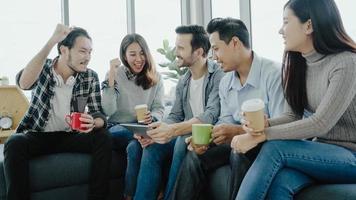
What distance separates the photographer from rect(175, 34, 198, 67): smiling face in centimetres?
230

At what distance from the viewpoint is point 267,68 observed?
186 centimetres

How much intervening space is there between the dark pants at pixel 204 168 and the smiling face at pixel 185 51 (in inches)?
28.1

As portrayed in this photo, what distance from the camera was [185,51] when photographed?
2316 mm

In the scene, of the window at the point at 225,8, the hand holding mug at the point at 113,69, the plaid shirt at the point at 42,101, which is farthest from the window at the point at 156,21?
the plaid shirt at the point at 42,101

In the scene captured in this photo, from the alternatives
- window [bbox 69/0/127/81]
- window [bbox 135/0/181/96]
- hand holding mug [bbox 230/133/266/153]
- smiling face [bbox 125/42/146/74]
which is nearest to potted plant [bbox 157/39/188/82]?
window [bbox 135/0/181/96]

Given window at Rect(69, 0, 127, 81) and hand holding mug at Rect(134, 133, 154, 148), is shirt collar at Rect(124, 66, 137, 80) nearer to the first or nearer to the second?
hand holding mug at Rect(134, 133, 154, 148)

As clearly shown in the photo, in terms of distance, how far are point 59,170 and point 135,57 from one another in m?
0.90

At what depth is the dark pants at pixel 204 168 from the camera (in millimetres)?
1519

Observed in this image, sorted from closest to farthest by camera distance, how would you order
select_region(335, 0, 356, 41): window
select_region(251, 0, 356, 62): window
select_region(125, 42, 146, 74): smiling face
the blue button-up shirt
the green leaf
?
1. the blue button-up shirt
2. select_region(125, 42, 146, 74): smiling face
3. select_region(335, 0, 356, 41): window
4. select_region(251, 0, 356, 62): window
5. the green leaf

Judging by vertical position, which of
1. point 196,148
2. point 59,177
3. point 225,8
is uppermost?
point 225,8

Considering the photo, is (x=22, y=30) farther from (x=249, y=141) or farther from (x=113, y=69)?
(x=249, y=141)

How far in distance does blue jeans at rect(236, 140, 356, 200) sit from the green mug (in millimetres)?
300

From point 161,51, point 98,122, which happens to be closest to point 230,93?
point 98,122

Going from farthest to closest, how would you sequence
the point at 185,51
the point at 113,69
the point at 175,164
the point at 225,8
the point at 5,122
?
the point at 225,8 → the point at 5,122 → the point at 113,69 → the point at 185,51 → the point at 175,164
